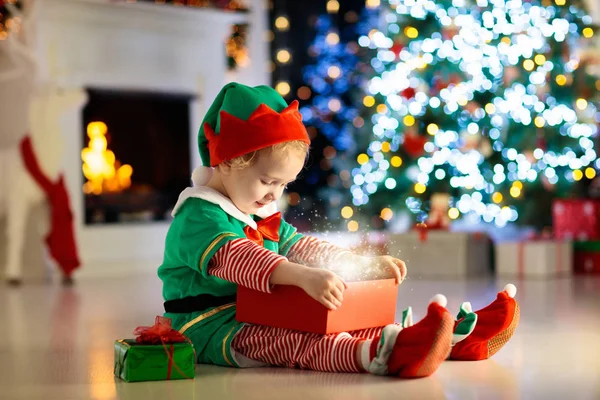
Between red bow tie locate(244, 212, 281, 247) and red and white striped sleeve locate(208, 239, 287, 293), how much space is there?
0.51 ft

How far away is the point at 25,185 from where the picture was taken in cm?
477

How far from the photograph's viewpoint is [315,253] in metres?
2.40

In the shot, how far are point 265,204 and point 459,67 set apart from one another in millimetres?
2883

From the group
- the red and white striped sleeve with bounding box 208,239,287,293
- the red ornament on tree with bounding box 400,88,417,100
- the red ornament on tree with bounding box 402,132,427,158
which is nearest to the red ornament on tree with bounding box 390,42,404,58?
the red ornament on tree with bounding box 400,88,417,100

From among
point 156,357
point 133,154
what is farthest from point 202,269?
point 133,154

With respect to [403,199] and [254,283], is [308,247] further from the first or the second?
[403,199]

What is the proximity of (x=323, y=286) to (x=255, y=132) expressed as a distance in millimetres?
398

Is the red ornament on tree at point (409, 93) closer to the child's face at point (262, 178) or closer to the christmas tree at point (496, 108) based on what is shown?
the christmas tree at point (496, 108)

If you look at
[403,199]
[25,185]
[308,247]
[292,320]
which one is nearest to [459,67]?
[403,199]

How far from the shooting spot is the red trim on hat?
2.14 m

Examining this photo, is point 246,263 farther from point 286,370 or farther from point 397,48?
point 397,48

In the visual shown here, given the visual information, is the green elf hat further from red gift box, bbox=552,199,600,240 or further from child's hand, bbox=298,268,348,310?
red gift box, bbox=552,199,600,240

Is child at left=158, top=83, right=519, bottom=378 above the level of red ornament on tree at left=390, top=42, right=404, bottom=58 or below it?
below

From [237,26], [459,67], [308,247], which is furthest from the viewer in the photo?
[237,26]
